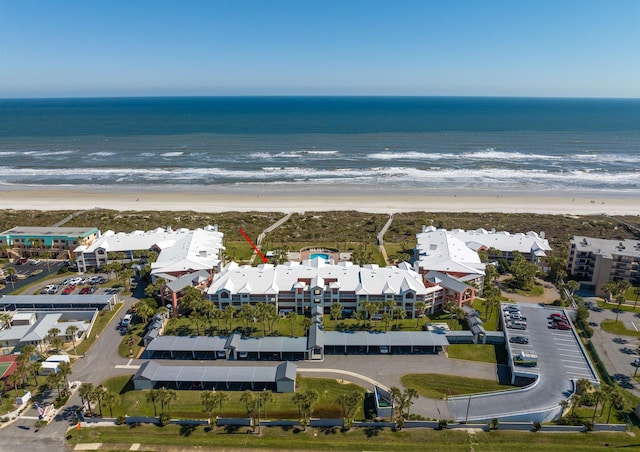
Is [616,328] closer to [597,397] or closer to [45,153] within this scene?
[597,397]

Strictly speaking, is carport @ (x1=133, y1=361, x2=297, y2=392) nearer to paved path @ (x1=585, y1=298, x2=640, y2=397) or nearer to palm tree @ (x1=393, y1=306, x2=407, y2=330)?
palm tree @ (x1=393, y1=306, x2=407, y2=330)

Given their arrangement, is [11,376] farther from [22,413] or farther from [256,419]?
[256,419]

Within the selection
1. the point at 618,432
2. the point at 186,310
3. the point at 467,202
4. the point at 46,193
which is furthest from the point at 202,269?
the point at 46,193

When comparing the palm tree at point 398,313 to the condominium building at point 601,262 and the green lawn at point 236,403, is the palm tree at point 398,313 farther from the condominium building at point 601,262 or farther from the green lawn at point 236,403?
the condominium building at point 601,262

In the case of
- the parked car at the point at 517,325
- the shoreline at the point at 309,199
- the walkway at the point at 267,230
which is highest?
the shoreline at the point at 309,199

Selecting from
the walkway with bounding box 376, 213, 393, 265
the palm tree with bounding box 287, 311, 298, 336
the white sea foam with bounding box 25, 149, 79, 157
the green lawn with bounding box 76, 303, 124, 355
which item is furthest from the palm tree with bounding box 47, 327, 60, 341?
the white sea foam with bounding box 25, 149, 79, 157

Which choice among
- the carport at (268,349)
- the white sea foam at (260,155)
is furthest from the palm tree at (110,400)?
the white sea foam at (260,155)
